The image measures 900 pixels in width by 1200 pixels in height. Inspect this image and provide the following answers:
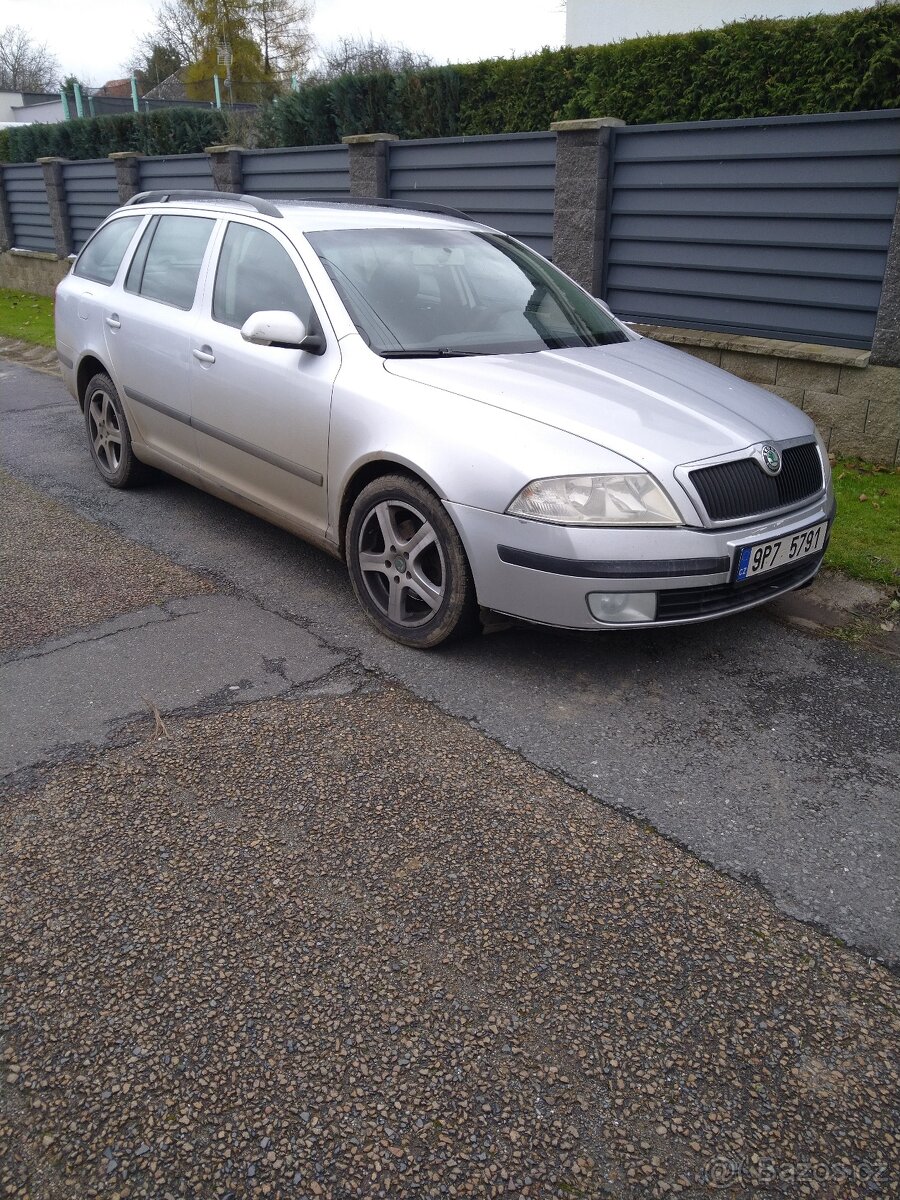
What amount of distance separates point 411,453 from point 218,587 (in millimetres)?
1473

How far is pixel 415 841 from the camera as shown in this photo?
Result: 293 cm

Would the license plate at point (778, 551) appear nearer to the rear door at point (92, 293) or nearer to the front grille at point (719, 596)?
the front grille at point (719, 596)

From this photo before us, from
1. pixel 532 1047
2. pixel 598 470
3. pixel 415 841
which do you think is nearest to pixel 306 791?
pixel 415 841

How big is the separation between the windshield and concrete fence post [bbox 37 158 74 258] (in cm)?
1401

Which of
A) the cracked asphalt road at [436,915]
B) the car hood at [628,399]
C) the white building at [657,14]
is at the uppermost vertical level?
the white building at [657,14]

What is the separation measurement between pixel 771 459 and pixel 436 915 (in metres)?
2.26

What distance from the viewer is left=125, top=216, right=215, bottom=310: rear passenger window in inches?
208

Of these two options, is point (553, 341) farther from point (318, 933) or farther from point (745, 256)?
point (745, 256)

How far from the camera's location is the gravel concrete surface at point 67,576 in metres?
4.46

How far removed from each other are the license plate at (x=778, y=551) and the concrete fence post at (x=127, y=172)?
13.7 m

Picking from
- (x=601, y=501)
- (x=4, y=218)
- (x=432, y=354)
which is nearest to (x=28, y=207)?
(x=4, y=218)

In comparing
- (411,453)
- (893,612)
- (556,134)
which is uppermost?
(556,134)

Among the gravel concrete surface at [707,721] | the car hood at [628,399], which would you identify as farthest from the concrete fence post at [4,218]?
the car hood at [628,399]

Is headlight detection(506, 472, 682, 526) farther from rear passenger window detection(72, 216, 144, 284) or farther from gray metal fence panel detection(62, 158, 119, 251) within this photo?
gray metal fence panel detection(62, 158, 119, 251)
